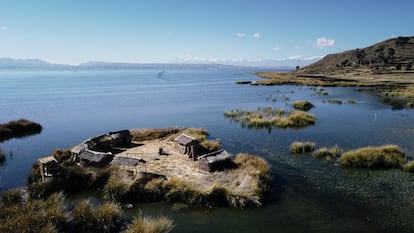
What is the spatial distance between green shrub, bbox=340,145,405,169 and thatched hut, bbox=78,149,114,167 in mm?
20021

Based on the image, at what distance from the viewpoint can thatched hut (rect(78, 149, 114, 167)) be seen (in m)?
28.3

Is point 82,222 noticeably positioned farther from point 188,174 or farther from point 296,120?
point 296,120

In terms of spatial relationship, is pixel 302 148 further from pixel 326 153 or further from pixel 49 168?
pixel 49 168

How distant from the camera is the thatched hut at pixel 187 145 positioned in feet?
101

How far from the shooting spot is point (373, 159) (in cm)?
2839

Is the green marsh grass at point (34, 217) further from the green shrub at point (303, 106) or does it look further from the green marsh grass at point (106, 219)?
the green shrub at point (303, 106)

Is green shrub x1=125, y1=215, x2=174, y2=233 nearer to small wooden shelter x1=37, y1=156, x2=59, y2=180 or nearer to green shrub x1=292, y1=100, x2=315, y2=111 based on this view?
small wooden shelter x1=37, y1=156, x2=59, y2=180

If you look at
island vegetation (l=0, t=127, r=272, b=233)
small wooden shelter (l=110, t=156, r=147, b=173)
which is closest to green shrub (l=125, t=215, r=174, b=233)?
island vegetation (l=0, t=127, r=272, b=233)

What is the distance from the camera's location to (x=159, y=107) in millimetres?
74500

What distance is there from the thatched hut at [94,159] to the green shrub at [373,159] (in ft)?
65.7

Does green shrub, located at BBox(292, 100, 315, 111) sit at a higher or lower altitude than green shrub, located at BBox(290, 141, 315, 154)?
higher

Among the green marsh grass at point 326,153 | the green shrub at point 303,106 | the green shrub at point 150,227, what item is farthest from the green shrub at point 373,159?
the green shrub at point 303,106

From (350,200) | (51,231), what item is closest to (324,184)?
(350,200)

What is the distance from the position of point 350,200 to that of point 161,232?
1285cm
